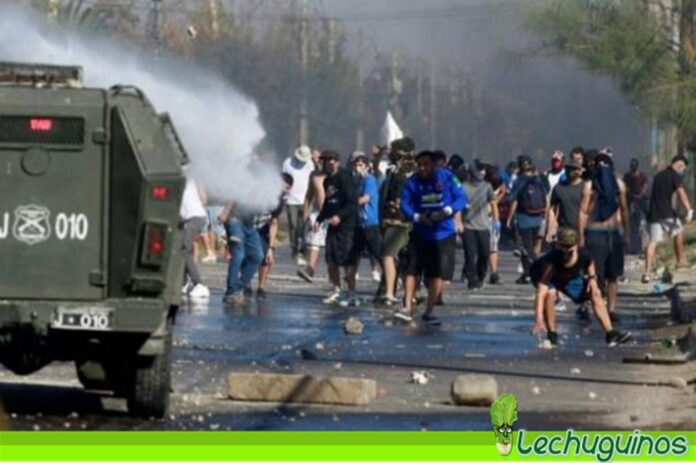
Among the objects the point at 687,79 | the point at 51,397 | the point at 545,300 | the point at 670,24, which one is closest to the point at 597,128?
the point at 670,24

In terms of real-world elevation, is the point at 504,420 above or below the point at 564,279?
above

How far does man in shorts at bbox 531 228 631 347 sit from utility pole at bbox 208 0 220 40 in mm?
39640

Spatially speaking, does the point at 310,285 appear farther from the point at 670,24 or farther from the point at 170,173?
the point at 670,24

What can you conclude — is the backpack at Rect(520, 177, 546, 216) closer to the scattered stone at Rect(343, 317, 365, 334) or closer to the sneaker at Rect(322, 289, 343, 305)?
the sneaker at Rect(322, 289, 343, 305)

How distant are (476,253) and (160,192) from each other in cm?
1568

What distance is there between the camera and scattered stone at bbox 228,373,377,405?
51.4ft

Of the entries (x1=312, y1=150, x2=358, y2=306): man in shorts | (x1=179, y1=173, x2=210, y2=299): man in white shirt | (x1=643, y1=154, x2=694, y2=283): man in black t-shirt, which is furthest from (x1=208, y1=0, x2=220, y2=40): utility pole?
(x1=312, y1=150, x2=358, y2=306): man in shorts

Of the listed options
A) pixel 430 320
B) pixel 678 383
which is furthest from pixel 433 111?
pixel 678 383

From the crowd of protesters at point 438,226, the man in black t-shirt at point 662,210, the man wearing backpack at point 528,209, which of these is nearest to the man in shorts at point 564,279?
the crowd of protesters at point 438,226

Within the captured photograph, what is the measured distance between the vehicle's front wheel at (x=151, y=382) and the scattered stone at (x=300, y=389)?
4.02ft

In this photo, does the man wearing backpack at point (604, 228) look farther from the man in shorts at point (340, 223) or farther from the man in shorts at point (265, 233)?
the man in shorts at point (265, 233)

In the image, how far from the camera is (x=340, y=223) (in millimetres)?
26594

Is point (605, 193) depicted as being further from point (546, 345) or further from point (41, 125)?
point (41, 125)

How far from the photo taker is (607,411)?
1548 centimetres
